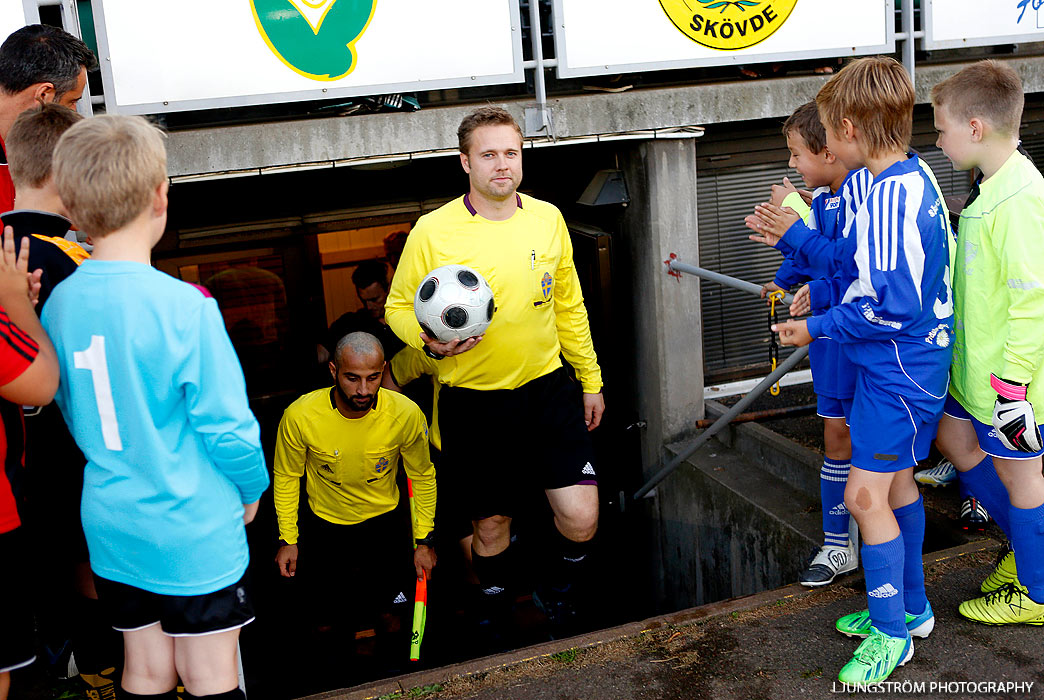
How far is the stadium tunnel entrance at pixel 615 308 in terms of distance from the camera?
592cm

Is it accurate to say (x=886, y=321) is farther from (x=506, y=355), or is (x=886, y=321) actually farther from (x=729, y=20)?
(x=729, y=20)

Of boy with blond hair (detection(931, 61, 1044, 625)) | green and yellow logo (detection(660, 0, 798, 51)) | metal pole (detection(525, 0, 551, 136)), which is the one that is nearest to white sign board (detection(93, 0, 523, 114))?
metal pole (detection(525, 0, 551, 136))

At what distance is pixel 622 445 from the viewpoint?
7.27 meters

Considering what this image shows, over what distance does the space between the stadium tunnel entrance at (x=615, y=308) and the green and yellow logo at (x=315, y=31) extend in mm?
1542

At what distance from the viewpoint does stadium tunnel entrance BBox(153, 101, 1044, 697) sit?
5.92 metres

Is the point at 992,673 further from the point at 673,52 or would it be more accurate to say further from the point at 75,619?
the point at 673,52

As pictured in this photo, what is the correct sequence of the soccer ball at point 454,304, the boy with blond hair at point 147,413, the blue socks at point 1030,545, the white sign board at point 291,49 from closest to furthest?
1. the boy with blond hair at point 147,413
2. the blue socks at point 1030,545
3. the soccer ball at point 454,304
4. the white sign board at point 291,49

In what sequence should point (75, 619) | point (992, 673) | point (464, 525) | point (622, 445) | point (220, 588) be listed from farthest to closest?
point (622, 445), point (464, 525), point (75, 619), point (992, 673), point (220, 588)

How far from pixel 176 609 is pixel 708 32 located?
4886 millimetres

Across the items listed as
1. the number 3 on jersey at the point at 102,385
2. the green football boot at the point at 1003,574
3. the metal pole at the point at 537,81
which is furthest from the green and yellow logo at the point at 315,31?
the green football boot at the point at 1003,574

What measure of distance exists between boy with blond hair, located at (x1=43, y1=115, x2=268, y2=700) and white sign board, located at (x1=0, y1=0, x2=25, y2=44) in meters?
3.12

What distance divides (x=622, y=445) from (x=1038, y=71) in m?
4.11

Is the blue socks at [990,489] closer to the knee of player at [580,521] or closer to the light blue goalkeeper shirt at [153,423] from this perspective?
the knee of player at [580,521]

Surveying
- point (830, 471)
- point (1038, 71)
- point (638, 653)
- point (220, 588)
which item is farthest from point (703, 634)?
point (1038, 71)
